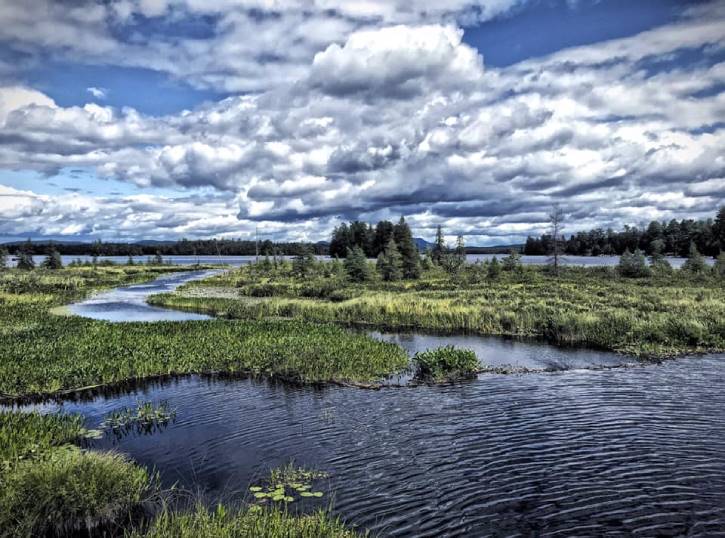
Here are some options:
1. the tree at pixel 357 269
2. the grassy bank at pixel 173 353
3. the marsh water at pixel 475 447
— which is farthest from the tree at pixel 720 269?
the grassy bank at pixel 173 353

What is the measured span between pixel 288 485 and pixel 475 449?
5634 mm

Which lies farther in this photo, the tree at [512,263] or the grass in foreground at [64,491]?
the tree at [512,263]

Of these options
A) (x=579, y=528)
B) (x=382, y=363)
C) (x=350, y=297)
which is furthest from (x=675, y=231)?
(x=579, y=528)

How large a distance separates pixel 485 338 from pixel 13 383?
90.8 ft

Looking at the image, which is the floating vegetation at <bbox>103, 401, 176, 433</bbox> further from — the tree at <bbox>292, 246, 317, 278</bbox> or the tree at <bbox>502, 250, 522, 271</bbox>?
the tree at <bbox>502, 250, 522, 271</bbox>

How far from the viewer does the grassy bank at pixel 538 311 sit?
3084cm

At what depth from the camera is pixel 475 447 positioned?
560 inches

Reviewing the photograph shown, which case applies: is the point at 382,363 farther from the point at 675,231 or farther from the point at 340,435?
the point at 675,231

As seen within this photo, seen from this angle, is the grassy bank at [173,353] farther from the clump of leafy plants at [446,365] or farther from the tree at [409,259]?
the tree at [409,259]

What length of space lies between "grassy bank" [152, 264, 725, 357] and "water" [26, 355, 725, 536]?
9468 millimetres

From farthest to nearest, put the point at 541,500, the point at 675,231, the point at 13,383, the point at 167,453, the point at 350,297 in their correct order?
the point at 675,231, the point at 350,297, the point at 13,383, the point at 167,453, the point at 541,500

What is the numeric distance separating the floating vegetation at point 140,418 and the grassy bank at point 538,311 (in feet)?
81.7

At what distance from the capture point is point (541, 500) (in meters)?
11.1

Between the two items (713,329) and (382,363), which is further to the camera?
(713,329)
